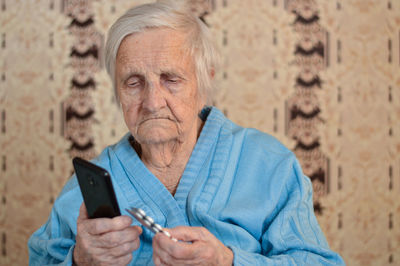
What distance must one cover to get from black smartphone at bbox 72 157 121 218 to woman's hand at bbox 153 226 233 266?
115mm

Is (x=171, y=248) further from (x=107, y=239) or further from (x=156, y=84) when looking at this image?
(x=156, y=84)

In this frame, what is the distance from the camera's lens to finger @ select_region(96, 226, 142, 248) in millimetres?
869

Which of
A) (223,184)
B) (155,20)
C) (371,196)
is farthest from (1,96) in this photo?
(371,196)

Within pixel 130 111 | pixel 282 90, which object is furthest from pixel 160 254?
pixel 282 90

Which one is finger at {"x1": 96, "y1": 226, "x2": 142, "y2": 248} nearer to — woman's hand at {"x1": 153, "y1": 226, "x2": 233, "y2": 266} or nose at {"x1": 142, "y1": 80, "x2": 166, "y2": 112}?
woman's hand at {"x1": 153, "y1": 226, "x2": 233, "y2": 266}

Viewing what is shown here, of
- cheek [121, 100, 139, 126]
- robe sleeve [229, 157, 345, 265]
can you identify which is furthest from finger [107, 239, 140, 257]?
cheek [121, 100, 139, 126]

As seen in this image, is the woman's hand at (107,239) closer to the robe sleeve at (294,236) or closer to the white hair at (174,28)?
the robe sleeve at (294,236)

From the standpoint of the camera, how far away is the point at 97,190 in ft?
2.77

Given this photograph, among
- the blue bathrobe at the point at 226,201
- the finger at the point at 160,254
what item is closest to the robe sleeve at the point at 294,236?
the blue bathrobe at the point at 226,201

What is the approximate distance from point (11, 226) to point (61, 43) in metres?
0.97

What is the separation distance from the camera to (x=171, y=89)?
116 centimetres

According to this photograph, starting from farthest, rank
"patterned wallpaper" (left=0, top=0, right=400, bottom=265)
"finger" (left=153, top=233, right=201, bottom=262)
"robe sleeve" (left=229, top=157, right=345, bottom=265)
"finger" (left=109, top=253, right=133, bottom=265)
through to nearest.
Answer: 1. "patterned wallpaper" (left=0, top=0, right=400, bottom=265)
2. "robe sleeve" (left=229, top=157, right=345, bottom=265)
3. "finger" (left=109, top=253, right=133, bottom=265)
4. "finger" (left=153, top=233, right=201, bottom=262)

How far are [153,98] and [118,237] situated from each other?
403 mm

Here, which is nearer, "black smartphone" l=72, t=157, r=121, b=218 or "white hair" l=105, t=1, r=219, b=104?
"black smartphone" l=72, t=157, r=121, b=218
